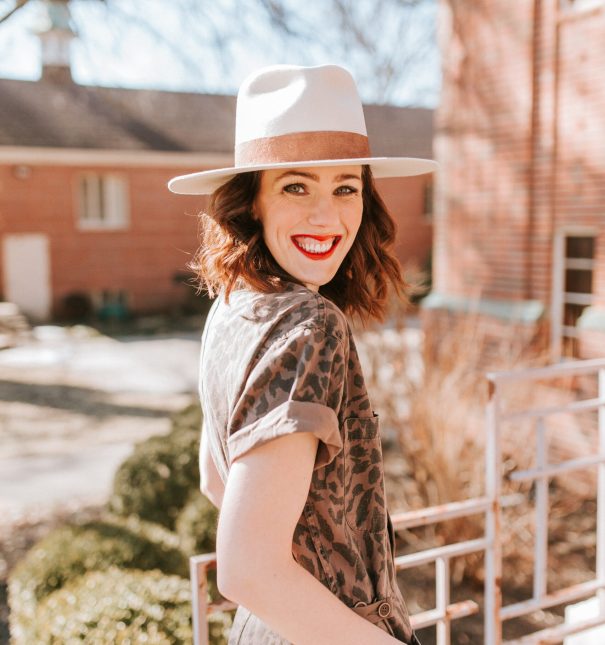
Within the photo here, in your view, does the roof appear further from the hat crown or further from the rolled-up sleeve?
the rolled-up sleeve

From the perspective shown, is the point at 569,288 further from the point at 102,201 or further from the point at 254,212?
the point at 102,201

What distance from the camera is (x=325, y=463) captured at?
1117 millimetres

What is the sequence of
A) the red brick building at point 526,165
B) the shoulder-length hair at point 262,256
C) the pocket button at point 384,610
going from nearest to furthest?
1. the pocket button at point 384,610
2. the shoulder-length hair at point 262,256
3. the red brick building at point 526,165

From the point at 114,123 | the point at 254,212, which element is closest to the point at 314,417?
the point at 254,212

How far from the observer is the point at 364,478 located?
1.28 m

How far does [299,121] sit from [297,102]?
35 mm

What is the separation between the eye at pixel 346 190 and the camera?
1.41 meters

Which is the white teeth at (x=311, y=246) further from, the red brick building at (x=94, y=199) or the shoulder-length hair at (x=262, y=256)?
the red brick building at (x=94, y=199)

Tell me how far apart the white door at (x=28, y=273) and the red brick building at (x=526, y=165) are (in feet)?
42.1

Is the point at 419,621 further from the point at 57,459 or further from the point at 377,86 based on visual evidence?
the point at 377,86

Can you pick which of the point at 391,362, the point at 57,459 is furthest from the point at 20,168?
the point at 391,362

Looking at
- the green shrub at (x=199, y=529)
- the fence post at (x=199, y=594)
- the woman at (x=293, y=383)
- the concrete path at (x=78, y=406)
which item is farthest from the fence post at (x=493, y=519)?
the concrete path at (x=78, y=406)

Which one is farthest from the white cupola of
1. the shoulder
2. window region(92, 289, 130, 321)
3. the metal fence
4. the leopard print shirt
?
window region(92, 289, 130, 321)

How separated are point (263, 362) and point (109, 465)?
7.49 meters
